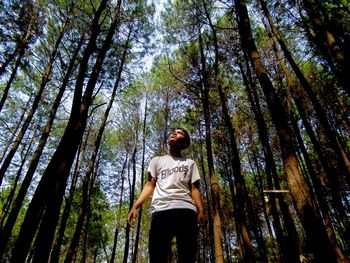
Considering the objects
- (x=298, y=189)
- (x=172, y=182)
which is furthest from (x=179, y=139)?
(x=298, y=189)

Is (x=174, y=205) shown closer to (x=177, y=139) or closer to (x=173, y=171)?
(x=173, y=171)

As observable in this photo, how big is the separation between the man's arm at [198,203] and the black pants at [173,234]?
280mm

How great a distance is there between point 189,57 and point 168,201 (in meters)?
10.8

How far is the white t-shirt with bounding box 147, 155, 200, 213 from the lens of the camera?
82.0 inches

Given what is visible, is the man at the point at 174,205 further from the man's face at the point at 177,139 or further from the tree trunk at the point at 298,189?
the tree trunk at the point at 298,189

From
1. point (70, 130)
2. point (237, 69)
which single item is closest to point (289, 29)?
point (237, 69)

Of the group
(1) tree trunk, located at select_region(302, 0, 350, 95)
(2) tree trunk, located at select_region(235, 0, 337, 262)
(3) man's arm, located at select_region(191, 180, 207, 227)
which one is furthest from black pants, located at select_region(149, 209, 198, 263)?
(1) tree trunk, located at select_region(302, 0, 350, 95)

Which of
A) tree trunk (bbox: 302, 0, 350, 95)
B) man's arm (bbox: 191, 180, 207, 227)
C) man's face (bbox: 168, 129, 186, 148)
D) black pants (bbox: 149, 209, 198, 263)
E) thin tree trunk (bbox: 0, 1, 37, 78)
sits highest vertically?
thin tree trunk (bbox: 0, 1, 37, 78)

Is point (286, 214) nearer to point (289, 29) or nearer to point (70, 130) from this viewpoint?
point (70, 130)

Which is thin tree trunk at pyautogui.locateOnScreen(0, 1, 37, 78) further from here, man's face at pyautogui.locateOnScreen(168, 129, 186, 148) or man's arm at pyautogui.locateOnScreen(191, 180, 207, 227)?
man's arm at pyautogui.locateOnScreen(191, 180, 207, 227)

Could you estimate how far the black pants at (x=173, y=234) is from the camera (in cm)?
187

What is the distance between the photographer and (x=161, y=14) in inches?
457

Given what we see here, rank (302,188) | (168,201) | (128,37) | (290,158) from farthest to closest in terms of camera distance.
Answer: (128,37) → (290,158) → (302,188) → (168,201)

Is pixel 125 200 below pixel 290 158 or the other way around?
the other way around
